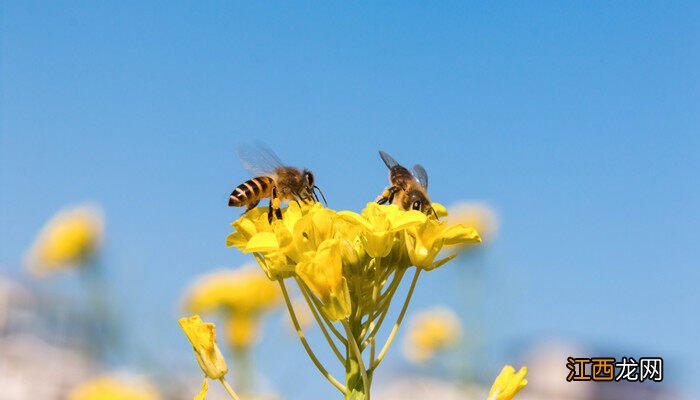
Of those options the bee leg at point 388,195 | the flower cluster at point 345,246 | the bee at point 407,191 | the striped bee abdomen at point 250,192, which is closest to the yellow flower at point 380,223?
the flower cluster at point 345,246

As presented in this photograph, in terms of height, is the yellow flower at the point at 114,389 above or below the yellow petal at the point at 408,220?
above

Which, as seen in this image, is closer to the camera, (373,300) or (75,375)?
(373,300)

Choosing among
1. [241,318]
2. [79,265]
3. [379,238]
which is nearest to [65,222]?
[79,265]

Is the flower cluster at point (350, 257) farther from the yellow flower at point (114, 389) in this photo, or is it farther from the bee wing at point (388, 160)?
the yellow flower at point (114, 389)

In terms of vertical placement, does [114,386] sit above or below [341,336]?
above

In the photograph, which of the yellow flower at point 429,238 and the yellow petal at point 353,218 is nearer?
the yellow petal at point 353,218

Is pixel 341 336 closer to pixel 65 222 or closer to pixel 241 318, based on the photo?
pixel 241 318

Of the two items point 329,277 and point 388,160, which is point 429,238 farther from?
point 388,160
